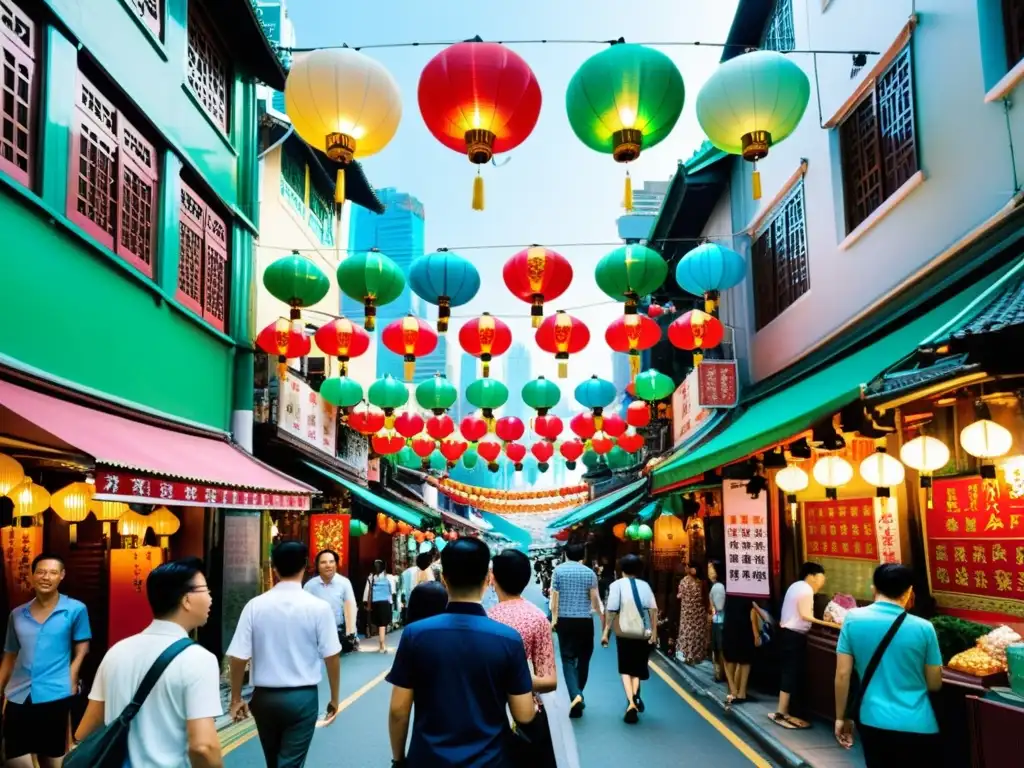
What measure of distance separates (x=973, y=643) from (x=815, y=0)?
9.20 meters

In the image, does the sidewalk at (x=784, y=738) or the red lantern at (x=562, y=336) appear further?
the red lantern at (x=562, y=336)

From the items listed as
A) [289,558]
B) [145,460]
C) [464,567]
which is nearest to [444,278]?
[145,460]

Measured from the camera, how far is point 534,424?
2070 centimetres

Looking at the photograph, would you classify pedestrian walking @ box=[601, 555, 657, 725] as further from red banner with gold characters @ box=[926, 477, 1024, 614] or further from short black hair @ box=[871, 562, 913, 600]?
short black hair @ box=[871, 562, 913, 600]

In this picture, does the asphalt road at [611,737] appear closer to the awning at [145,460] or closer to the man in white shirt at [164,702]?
the awning at [145,460]

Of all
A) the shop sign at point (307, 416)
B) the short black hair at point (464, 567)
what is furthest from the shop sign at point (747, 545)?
the shop sign at point (307, 416)

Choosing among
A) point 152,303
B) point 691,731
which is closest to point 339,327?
point 152,303

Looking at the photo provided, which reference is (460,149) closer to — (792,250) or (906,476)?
(906,476)

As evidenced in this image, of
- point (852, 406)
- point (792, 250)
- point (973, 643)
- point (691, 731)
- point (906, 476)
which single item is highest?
point (792, 250)

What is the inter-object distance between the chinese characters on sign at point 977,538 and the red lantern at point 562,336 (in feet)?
20.5

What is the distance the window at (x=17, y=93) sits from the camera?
23.9ft

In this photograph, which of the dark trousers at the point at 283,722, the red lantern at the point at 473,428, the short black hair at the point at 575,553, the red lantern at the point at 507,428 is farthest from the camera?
the red lantern at the point at 473,428

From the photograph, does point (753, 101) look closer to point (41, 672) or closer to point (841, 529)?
point (841, 529)

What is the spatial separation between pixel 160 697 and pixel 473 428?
56.7ft
